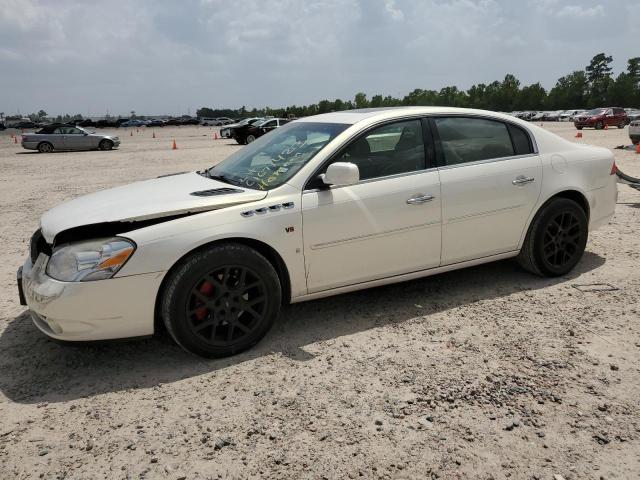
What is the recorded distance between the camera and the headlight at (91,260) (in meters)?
3.09

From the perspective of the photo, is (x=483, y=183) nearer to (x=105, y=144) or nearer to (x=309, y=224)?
(x=309, y=224)

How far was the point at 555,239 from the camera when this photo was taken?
4.66 meters

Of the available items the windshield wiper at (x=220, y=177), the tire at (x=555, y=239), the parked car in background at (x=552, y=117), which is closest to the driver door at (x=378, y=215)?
the windshield wiper at (x=220, y=177)

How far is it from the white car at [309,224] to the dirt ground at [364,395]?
0.32 meters

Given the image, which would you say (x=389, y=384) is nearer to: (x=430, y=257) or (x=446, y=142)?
(x=430, y=257)

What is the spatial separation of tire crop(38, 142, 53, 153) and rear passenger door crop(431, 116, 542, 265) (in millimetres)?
24022

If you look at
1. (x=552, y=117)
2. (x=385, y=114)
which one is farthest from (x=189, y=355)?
(x=552, y=117)

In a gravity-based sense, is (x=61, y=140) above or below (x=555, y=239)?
above

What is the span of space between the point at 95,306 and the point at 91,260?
277mm

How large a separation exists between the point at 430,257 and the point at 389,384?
132 cm

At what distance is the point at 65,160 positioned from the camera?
19.3 metres

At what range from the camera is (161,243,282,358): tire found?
10.7ft

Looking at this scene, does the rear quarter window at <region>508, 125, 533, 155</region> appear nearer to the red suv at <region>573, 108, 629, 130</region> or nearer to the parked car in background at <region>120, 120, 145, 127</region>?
the red suv at <region>573, 108, 629, 130</region>

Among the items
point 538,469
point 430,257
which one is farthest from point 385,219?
point 538,469
